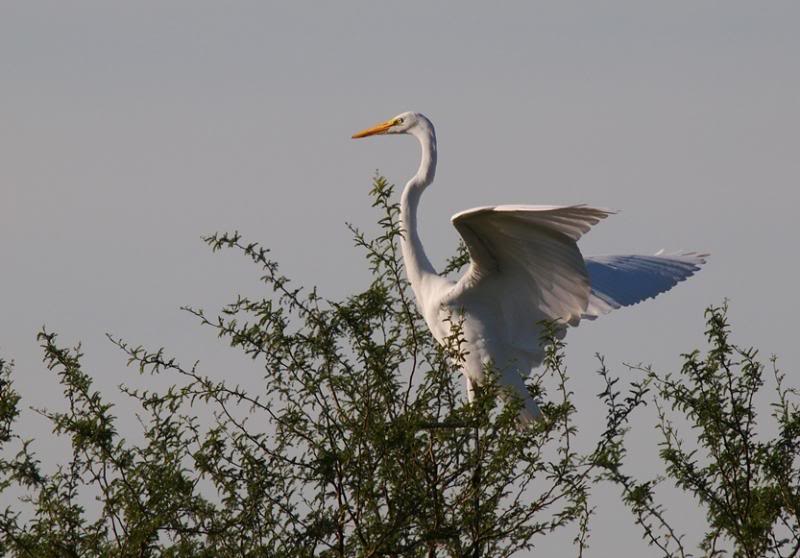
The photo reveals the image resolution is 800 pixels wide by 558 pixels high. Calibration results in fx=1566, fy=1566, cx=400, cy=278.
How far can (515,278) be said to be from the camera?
30.9ft

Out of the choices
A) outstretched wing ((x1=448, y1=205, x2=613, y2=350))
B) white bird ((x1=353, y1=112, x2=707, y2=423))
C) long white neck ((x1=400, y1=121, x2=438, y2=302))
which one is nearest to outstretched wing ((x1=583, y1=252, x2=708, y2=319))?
white bird ((x1=353, y1=112, x2=707, y2=423))

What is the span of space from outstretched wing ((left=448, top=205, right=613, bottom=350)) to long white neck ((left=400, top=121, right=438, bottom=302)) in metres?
0.43

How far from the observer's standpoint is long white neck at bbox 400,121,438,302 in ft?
32.9

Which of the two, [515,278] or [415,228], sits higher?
[415,228]

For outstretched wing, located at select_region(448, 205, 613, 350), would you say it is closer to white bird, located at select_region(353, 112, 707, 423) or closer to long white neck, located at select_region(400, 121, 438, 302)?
white bird, located at select_region(353, 112, 707, 423)

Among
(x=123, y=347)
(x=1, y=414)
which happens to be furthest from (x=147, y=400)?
(x=1, y=414)

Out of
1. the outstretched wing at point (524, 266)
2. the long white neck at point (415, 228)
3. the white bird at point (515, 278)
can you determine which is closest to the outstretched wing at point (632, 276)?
the white bird at point (515, 278)

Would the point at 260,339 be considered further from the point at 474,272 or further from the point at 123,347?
the point at 474,272

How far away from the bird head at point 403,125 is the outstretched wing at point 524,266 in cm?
157

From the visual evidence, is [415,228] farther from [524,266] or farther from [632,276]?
[632,276]

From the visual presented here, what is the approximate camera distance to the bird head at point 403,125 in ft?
35.2

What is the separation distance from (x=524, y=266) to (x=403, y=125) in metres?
2.15

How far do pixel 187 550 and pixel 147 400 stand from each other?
69 centimetres

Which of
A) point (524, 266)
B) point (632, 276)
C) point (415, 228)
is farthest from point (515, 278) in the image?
point (632, 276)
